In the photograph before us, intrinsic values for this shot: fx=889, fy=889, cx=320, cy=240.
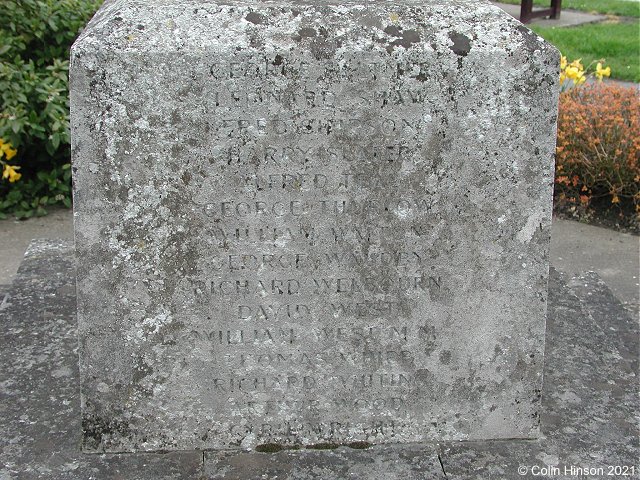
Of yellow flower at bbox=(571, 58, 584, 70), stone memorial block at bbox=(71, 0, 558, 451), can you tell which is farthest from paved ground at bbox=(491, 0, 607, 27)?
stone memorial block at bbox=(71, 0, 558, 451)

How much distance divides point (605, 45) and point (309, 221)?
9.31 m

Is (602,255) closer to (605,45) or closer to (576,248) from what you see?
(576,248)

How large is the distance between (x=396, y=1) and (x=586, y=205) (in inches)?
136

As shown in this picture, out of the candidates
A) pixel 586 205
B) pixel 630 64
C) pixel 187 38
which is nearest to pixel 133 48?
pixel 187 38

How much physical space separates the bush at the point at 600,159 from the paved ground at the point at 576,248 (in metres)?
0.24

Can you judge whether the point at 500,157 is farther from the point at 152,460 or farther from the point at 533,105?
the point at 152,460

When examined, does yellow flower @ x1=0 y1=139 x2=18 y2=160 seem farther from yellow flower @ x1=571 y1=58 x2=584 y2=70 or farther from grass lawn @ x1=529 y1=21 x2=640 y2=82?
grass lawn @ x1=529 y1=21 x2=640 y2=82

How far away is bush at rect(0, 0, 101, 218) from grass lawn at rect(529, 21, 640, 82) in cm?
589

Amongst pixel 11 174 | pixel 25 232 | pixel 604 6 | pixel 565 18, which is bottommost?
pixel 25 232

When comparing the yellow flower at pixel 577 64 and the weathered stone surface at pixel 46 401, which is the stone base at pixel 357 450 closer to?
the weathered stone surface at pixel 46 401

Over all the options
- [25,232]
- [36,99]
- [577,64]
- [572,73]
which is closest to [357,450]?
[25,232]

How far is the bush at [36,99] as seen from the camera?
17.5 feet

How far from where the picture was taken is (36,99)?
550cm

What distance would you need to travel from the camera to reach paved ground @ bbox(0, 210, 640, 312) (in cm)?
471
